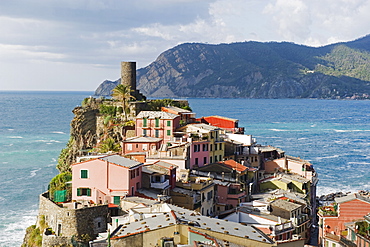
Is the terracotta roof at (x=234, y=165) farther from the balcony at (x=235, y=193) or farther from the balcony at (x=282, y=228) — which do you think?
the balcony at (x=282, y=228)

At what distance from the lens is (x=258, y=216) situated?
129 ft

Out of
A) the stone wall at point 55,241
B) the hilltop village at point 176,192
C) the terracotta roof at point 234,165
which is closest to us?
the hilltop village at point 176,192

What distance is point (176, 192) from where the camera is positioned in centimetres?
4103

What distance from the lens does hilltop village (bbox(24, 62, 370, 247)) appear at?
74.3 feet

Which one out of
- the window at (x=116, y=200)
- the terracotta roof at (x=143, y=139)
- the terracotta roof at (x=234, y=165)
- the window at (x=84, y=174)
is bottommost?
the terracotta roof at (x=234, y=165)

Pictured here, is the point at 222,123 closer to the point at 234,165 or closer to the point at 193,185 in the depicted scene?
the point at 234,165

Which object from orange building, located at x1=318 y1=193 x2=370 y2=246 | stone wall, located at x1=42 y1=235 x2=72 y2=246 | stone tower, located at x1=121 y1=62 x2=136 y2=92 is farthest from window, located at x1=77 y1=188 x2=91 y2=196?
stone tower, located at x1=121 y1=62 x2=136 y2=92

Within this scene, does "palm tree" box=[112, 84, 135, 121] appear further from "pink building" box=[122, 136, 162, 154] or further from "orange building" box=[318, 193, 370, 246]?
"orange building" box=[318, 193, 370, 246]

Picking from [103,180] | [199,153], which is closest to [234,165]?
[199,153]

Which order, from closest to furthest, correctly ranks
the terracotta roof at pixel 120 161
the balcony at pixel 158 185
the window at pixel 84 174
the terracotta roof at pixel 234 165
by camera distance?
the terracotta roof at pixel 120 161 → the window at pixel 84 174 → the balcony at pixel 158 185 → the terracotta roof at pixel 234 165

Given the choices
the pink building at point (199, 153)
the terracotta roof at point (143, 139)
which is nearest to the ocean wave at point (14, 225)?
the terracotta roof at point (143, 139)

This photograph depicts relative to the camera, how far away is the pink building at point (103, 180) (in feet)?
124

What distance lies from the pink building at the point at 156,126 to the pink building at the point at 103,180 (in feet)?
61.0

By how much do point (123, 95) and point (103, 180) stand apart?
105 ft
